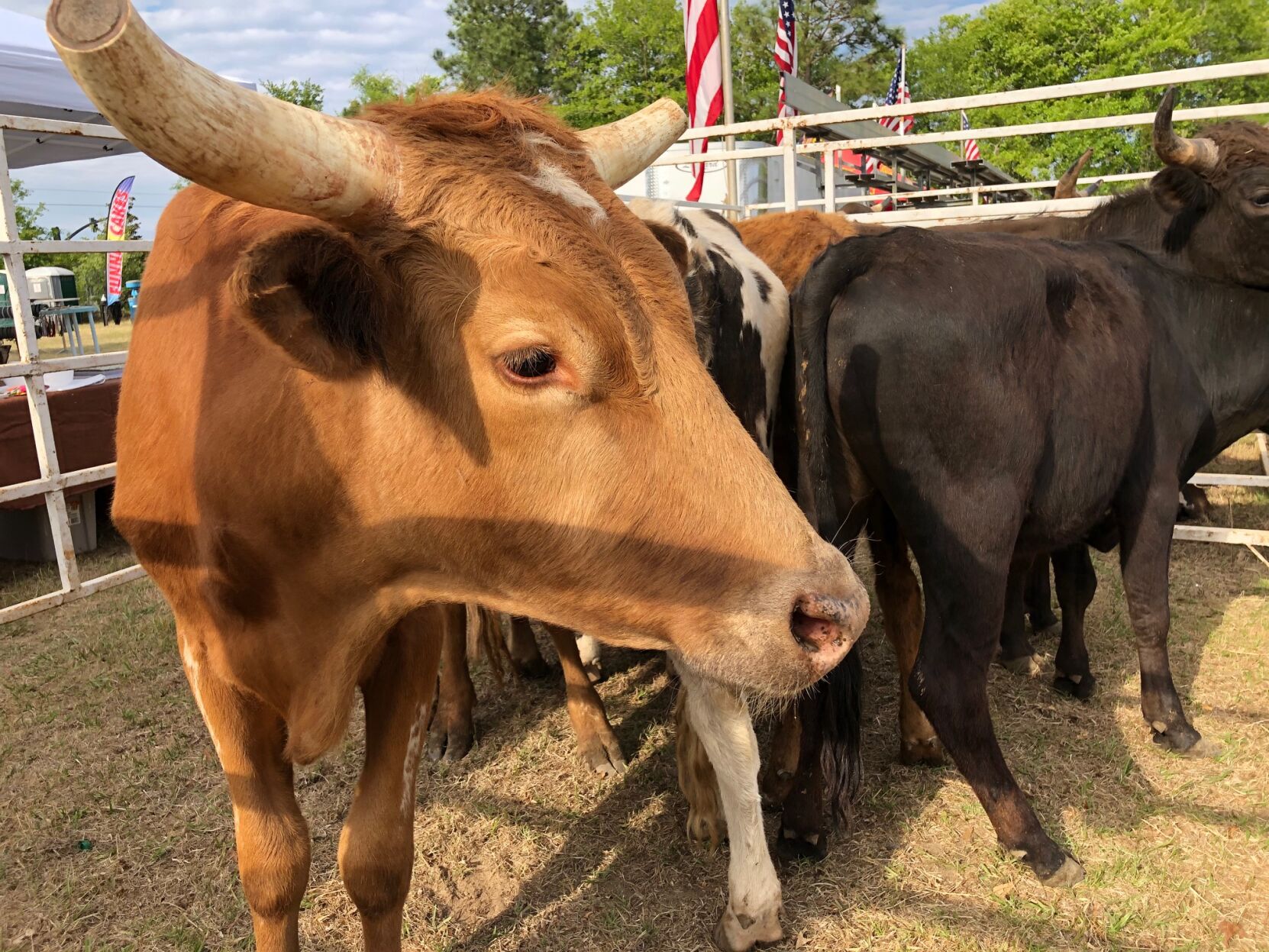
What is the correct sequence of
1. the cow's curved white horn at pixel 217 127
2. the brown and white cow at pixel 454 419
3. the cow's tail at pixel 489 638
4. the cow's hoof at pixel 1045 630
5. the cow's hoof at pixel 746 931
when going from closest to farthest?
the cow's curved white horn at pixel 217 127 < the brown and white cow at pixel 454 419 < the cow's hoof at pixel 746 931 < the cow's tail at pixel 489 638 < the cow's hoof at pixel 1045 630

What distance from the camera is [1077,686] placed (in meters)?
4.05

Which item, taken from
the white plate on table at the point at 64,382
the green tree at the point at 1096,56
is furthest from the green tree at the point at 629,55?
the white plate on table at the point at 64,382

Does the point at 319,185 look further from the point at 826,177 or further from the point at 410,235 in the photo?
the point at 826,177

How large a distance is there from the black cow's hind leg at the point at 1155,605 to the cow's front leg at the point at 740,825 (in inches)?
73.6

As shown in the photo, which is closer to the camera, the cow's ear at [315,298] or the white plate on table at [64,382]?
the cow's ear at [315,298]

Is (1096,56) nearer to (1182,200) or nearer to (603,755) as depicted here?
(1182,200)

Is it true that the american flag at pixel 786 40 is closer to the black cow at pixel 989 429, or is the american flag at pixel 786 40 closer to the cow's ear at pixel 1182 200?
the cow's ear at pixel 1182 200

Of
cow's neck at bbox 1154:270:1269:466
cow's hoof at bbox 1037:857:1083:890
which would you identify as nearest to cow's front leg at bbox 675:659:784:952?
cow's hoof at bbox 1037:857:1083:890

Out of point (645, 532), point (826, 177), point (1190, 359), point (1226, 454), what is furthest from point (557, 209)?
point (1226, 454)

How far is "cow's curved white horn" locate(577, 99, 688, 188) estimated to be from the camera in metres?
2.13

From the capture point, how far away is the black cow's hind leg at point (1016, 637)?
166 inches

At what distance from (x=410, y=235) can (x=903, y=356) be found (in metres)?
1.79

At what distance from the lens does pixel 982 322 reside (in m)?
2.89

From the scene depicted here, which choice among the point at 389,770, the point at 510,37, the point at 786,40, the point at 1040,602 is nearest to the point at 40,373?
the point at 389,770
